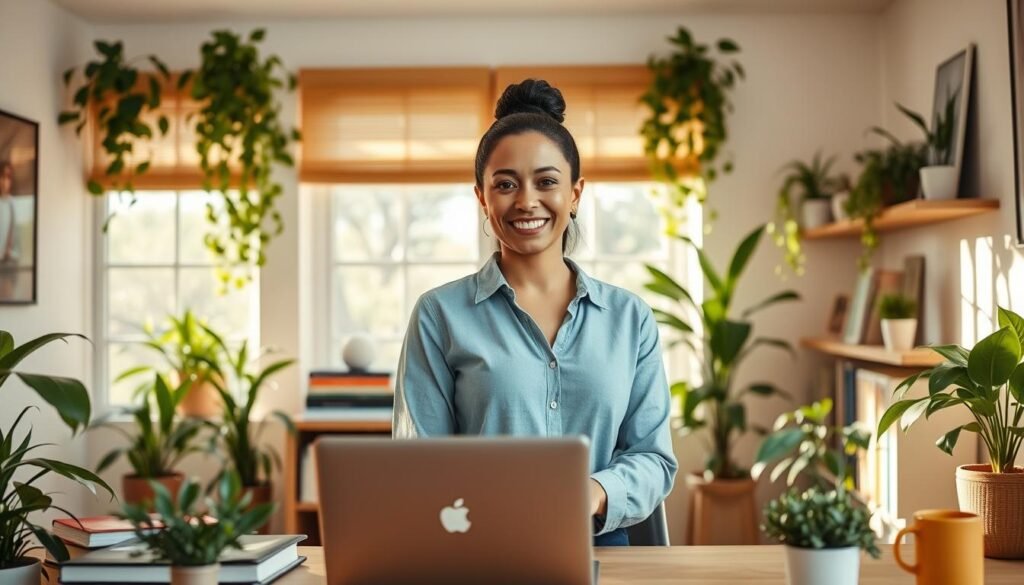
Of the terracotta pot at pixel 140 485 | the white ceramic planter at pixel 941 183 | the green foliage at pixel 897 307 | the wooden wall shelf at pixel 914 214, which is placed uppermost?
the white ceramic planter at pixel 941 183

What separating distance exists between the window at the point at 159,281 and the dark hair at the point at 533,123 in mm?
2876

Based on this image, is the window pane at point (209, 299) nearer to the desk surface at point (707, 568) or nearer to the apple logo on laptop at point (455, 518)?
the desk surface at point (707, 568)

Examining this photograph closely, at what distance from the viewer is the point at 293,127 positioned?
4.59 metres

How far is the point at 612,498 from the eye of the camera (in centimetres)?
182

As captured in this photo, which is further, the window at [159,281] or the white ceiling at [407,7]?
the window at [159,281]

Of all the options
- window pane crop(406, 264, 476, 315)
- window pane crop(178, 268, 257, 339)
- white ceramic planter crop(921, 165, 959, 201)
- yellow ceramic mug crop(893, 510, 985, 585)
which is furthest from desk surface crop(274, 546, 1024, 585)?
window pane crop(178, 268, 257, 339)

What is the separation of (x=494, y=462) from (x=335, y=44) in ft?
11.7

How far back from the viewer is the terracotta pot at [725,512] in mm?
4141

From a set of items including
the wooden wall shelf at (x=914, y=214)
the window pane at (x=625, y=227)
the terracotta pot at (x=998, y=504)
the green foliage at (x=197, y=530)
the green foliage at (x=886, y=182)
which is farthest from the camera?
the window pane at (x=625, y=227)

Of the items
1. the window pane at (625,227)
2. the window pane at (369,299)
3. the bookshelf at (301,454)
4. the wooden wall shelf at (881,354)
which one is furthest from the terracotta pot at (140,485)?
the wooden wall shelf at (881,354)

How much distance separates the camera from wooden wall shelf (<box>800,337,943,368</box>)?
334 cm

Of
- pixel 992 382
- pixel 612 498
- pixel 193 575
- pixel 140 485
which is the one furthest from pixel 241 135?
pixel 193 575

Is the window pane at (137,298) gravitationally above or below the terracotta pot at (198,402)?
above

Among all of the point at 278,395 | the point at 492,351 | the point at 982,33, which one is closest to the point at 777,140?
the point at 982,33
